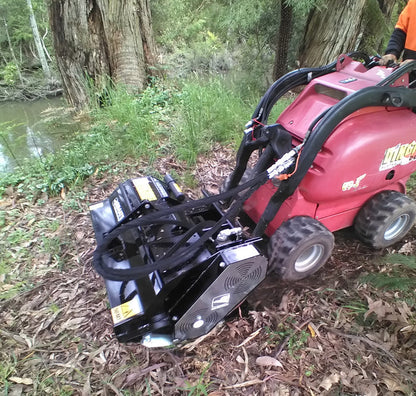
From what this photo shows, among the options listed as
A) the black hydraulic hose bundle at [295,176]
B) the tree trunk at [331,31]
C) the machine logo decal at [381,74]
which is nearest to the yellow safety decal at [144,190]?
the black hydraulic hose bundle at [295,176]

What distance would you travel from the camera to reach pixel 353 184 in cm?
197

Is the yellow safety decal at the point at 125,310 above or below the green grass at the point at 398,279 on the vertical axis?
above

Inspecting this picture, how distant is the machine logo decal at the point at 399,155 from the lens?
6.54ft

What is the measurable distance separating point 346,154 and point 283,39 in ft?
13.7

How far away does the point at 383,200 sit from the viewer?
226 cm

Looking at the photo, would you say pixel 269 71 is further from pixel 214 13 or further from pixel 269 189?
pixel 269 189

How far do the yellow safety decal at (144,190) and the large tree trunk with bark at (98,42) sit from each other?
2624mm

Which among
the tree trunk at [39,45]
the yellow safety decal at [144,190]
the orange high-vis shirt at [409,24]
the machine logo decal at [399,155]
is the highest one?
the orange high-vis shirt at [409,24]

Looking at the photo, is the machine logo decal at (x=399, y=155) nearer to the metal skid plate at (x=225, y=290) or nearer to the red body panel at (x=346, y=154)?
the red body panel at (x=346, y=154)

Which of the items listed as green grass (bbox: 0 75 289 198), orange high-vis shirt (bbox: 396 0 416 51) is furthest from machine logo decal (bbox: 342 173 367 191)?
orange high-vis shirt (bbox: 396 0 416 51)

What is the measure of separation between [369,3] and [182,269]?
499 centimetres

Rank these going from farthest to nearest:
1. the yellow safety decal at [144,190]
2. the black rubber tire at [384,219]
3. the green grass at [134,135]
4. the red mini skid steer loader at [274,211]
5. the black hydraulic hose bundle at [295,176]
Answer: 1. the green grass at [134,135]
2. the black rubber tire at [384,219]
3. the yellow safety decal at [144,190]
4. the red mini skid steer loader at [274,211]
5. the black hydraulic hose bundle at [295,176]

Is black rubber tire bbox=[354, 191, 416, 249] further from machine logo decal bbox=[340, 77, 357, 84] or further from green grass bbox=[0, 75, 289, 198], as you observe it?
green grass bbox=[0, 75, 289, 198]

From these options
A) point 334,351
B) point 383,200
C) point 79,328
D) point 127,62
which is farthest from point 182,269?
point 127,62
